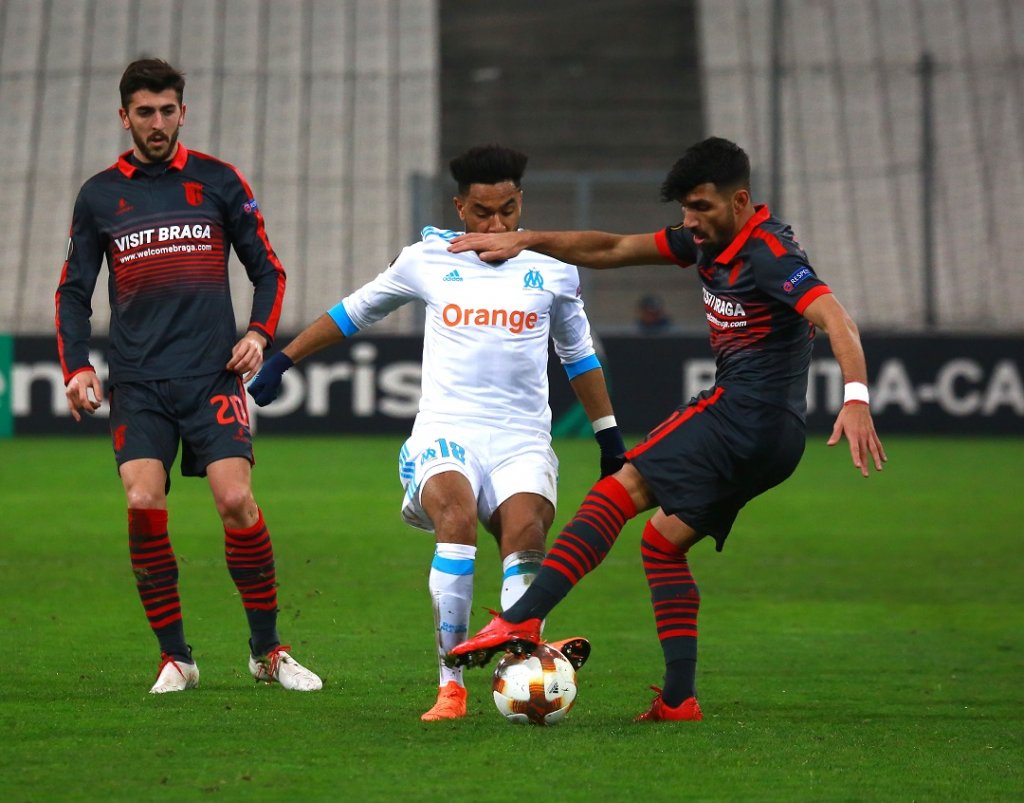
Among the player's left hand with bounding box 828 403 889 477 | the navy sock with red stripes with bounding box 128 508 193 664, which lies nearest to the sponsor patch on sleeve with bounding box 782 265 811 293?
the player's left hand with bounding box 828 403 889 477

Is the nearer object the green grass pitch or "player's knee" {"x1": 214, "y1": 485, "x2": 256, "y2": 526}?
the green grass pitch

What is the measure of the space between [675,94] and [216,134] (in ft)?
23.7

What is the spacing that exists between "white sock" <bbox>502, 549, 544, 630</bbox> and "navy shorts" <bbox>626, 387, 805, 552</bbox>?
469 mm

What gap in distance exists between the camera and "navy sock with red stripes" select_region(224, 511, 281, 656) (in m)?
5.92

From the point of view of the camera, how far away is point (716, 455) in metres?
5.29

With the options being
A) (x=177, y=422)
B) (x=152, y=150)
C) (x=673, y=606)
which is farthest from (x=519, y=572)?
(x=152, y=150)

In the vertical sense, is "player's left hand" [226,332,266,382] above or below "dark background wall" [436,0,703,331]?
below

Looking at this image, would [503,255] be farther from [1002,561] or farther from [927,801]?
[1002,561]

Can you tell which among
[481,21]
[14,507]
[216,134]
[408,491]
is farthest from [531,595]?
[481,21]

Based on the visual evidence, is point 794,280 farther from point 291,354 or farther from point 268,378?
point 268,378

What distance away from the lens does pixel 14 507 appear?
12.2 m

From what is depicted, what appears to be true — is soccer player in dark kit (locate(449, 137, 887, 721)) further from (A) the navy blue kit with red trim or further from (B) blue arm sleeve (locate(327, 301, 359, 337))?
(B) blue arm sleeve (locate(327, 301, 359, 337))

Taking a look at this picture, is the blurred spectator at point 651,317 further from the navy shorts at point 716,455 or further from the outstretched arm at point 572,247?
the navy shorts at point 716,455

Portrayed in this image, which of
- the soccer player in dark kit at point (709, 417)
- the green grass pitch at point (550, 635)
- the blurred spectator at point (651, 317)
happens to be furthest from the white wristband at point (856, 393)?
the blurred spectator at point (651, 317)
